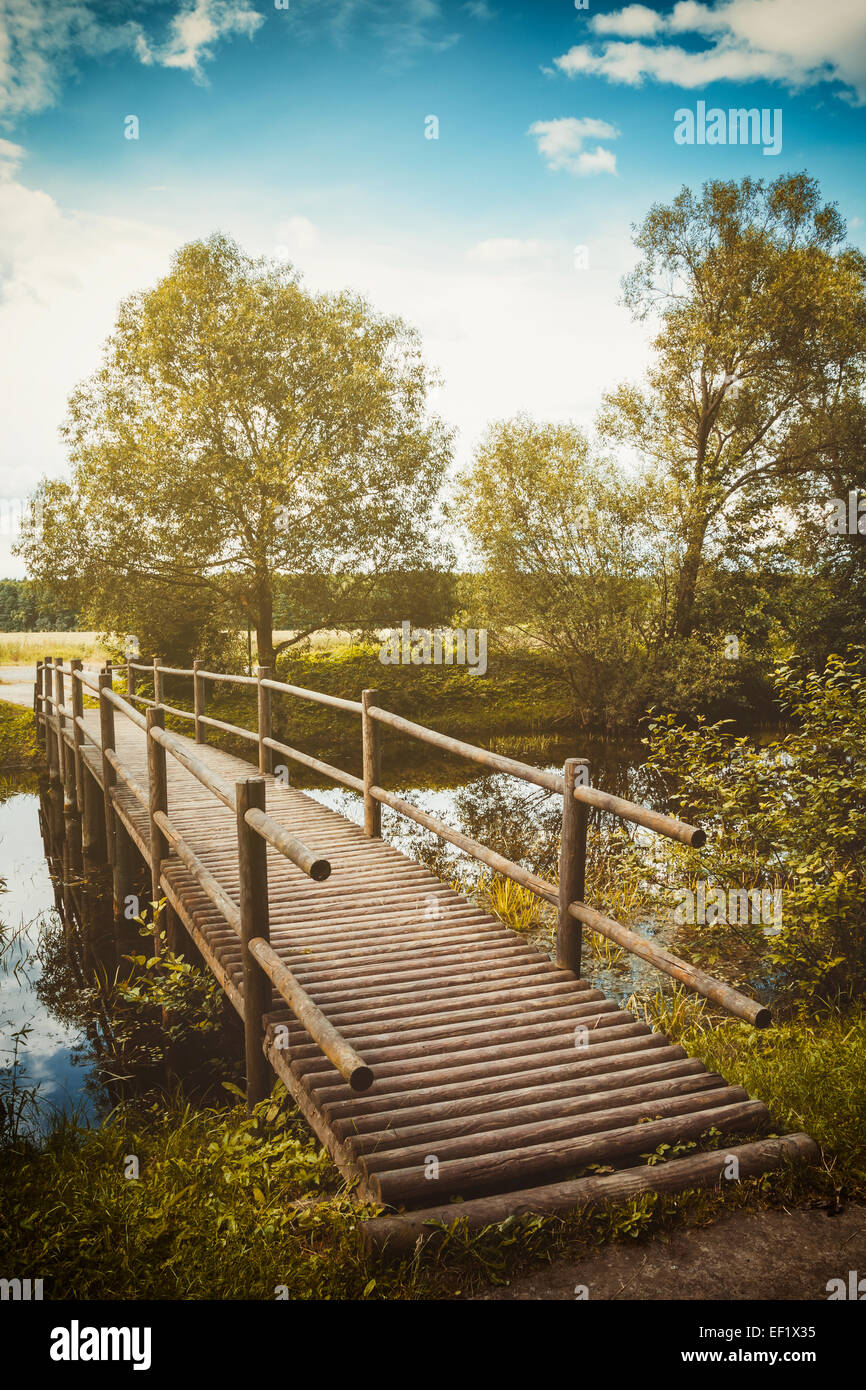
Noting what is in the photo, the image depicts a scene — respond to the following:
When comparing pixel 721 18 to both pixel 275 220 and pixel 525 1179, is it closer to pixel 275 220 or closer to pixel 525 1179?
pixel 275 220

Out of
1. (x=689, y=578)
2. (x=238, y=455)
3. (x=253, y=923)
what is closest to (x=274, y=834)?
(x=253, y=923)

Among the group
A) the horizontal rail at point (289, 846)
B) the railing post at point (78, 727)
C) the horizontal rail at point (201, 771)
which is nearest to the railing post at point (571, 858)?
the horizontal rail at point (289, 846)

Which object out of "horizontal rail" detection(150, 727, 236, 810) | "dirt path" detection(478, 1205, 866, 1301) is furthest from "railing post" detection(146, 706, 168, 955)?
"dirt path" detection(478, 1205, 866, 1301)

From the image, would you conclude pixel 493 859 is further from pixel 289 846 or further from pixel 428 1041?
pixel 289 846

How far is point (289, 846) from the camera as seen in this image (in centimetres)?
320

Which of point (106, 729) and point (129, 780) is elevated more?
point (106, 729)

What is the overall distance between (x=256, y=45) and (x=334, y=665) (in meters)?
13.6

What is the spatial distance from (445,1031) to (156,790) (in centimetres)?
302

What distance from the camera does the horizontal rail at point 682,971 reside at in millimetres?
3084

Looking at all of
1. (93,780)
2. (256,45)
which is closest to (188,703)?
(93,780)

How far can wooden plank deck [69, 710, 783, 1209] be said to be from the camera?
2953 millimetres

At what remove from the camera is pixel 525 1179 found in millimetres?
2945

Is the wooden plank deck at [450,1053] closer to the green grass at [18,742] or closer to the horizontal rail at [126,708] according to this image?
the horizontal rail at [126,708]

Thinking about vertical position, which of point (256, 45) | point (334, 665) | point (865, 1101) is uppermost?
point (256, 45)
